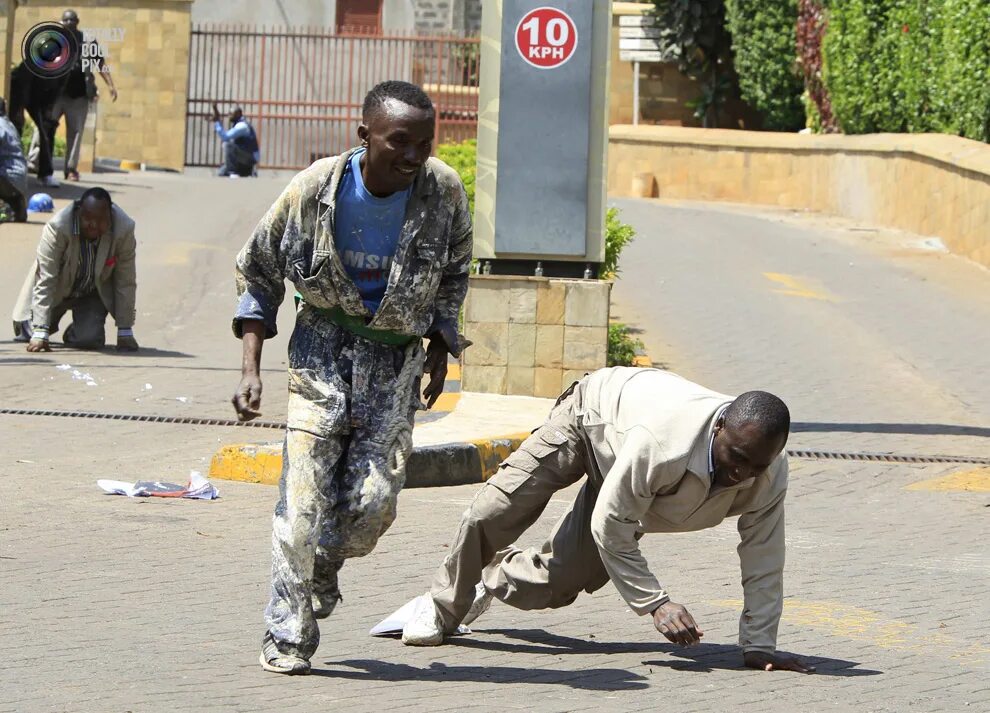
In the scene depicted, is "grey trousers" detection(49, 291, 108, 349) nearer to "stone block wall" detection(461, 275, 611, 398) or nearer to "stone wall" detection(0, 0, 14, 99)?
"stone block wall" detection(461, 275, 611, 398)

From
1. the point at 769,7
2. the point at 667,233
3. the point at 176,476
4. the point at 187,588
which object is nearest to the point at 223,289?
the point at 667,233

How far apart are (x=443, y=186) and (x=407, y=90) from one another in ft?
1.00

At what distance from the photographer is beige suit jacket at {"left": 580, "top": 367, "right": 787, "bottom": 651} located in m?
4.85

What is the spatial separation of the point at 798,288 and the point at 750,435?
474 inches

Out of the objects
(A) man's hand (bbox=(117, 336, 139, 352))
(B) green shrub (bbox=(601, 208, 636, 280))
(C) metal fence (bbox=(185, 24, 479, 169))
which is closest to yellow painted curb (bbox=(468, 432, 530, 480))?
(B) green shrub (bbox=(601, 208, 636, 280))

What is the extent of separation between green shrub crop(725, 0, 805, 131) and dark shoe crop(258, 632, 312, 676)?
74.5 feet

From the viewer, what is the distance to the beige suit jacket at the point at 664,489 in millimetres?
4852

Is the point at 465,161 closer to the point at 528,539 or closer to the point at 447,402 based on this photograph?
the point at 447,402

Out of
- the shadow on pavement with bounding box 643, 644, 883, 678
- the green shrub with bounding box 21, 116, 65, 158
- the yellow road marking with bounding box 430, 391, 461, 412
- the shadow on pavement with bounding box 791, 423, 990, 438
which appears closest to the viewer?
the shadow on pavement with bounding box 643, 644, 883, 678

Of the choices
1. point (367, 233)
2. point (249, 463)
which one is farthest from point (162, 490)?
point (367, 233)

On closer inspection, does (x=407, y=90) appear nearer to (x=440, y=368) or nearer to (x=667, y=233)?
(x=440, y=368)

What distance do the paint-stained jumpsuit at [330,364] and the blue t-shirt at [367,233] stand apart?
39mm


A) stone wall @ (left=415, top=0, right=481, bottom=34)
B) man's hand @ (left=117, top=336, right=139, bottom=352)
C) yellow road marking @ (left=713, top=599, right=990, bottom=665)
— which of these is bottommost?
yellow road marking @ (left=713, top=599, right=990, bottom=665)

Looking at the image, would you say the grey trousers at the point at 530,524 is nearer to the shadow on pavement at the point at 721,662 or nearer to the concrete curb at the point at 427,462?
the shadow on pavement at the point at 721,662
